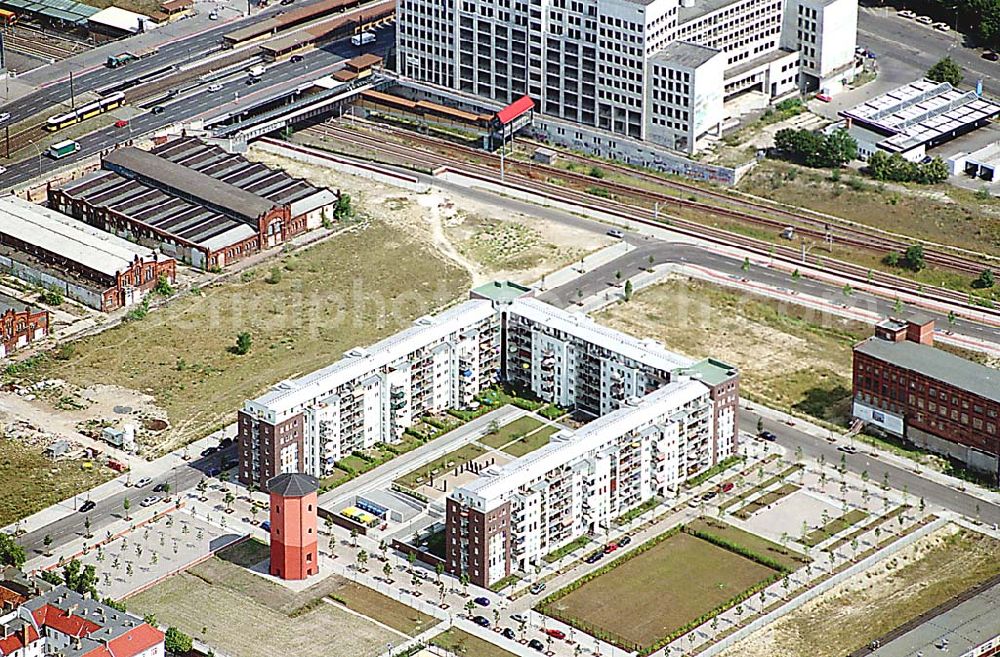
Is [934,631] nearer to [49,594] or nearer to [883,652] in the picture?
[883,652]

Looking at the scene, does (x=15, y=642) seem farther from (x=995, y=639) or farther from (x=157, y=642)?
(x=995, y=639)

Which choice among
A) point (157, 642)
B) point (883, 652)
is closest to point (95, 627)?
point (157, 642)

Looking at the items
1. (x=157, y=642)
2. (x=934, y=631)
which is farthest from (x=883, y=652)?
(x=157, y=642)

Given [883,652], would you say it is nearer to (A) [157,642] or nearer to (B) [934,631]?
(B) [934,631]

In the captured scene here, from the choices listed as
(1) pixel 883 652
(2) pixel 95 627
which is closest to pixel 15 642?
(2) pixel 95 627
